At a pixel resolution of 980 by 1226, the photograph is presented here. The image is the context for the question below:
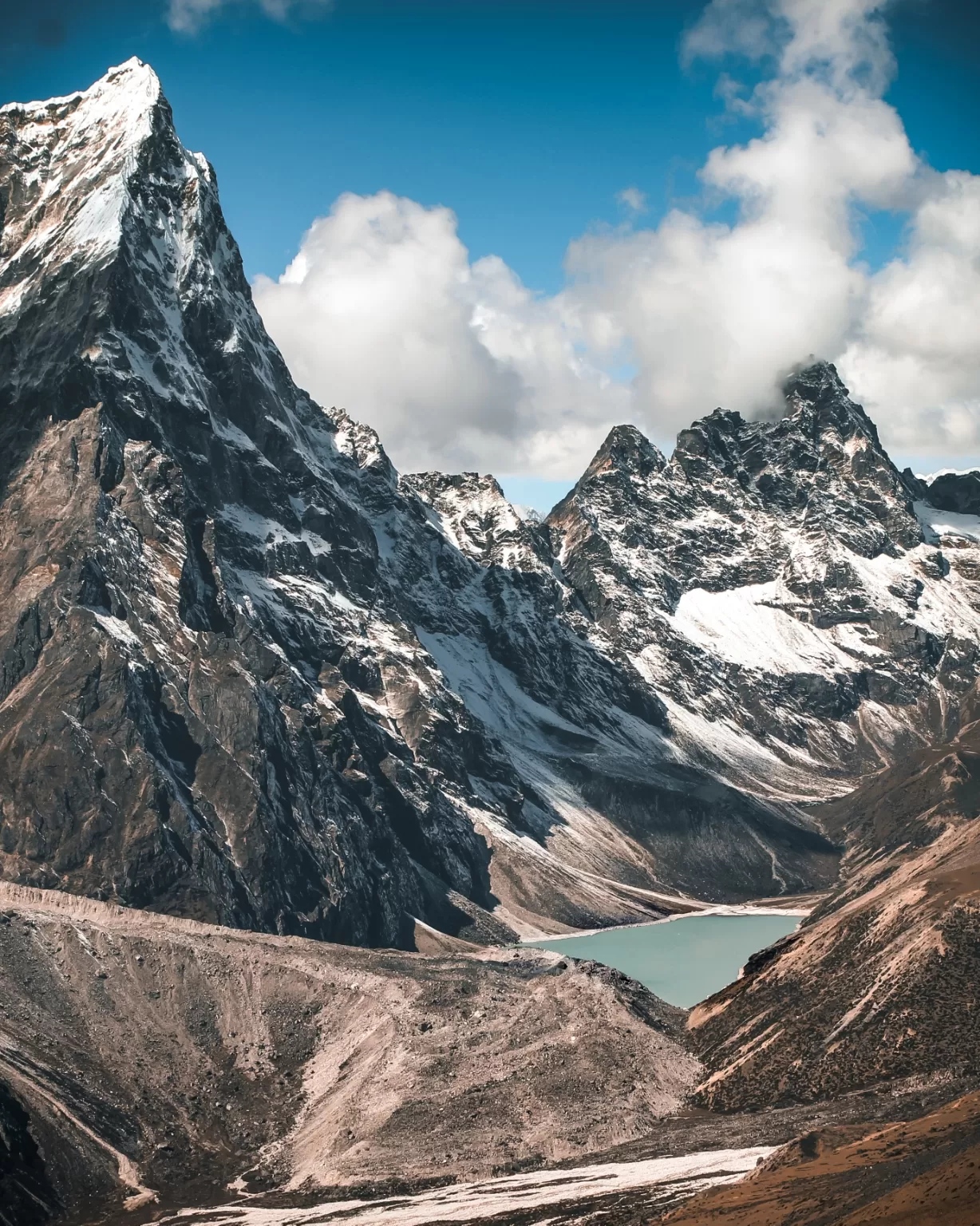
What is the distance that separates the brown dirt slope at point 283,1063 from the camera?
132 metres

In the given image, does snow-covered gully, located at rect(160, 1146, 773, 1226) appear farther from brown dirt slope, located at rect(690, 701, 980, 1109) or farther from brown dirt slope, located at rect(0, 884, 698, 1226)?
brown dirt slope, located at rect(690, 701, 980, 1109)

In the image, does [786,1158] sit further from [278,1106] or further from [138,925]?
[138,925]

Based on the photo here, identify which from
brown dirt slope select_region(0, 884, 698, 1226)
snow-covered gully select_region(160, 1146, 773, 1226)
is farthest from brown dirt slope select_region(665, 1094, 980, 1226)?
brown dirt slope select_region(0, 884, 698, 1226)

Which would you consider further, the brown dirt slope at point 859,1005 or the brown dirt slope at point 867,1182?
the brown dirt slope at point 859,1005

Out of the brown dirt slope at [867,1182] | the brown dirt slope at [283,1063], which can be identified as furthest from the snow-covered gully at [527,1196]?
the brown dirt slope at [867,1182]

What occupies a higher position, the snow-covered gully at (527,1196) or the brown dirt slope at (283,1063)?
the brown dirt slope at (283,1063)

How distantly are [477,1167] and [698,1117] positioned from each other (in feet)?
70.1

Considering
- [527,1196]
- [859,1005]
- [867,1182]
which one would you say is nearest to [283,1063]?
[527,1196]

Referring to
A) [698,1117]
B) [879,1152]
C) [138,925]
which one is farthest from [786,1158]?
[138,925]

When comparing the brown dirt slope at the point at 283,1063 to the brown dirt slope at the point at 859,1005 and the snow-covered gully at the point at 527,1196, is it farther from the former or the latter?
the brown dirt slope at the point at 859,1005

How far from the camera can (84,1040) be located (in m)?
155

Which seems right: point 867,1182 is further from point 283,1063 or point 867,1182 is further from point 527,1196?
point 283,1063

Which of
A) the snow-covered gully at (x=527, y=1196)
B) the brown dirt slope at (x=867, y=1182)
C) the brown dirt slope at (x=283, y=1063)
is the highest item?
the brown dirt slope at (x=283, y=1063)

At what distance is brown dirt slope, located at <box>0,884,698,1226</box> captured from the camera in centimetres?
13250
